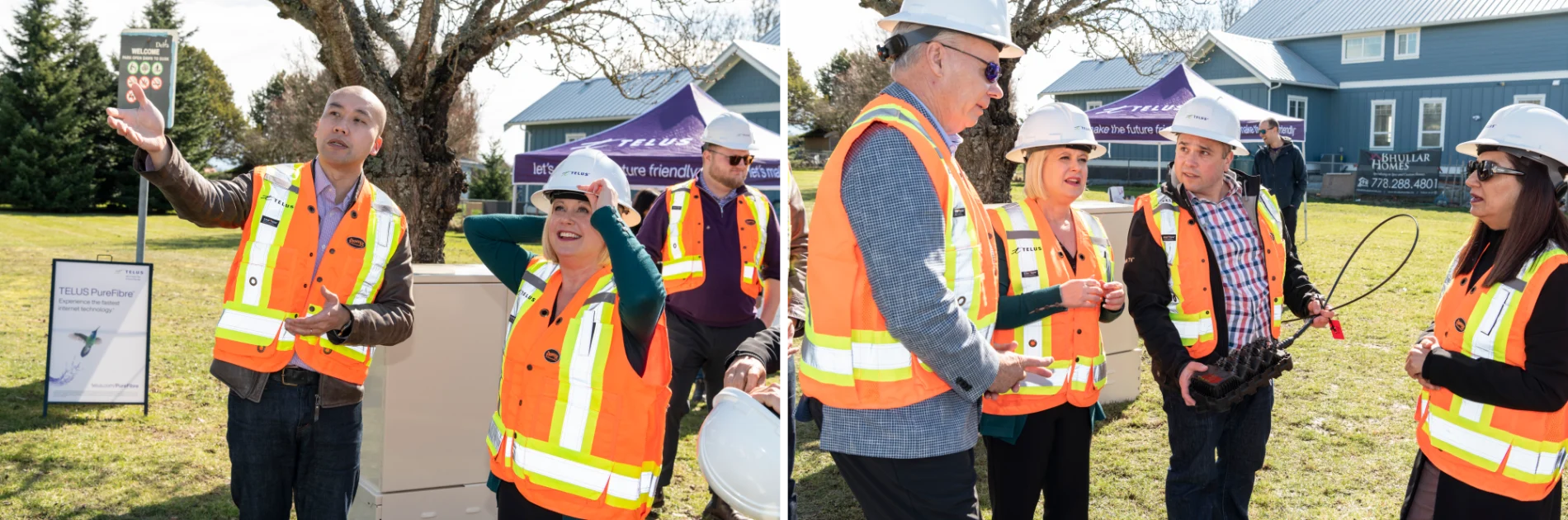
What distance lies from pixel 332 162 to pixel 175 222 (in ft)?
81.8

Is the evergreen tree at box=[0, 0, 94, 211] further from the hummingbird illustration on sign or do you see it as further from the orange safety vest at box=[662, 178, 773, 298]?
the orange safety vest at box=[662, 178, 773, 298]

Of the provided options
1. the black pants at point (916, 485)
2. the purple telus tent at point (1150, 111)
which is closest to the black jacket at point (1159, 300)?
the black pants at point (916, 485)

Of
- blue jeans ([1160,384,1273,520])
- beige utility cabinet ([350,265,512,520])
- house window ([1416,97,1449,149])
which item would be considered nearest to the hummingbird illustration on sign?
beige utility cabinet ([350,265,512,520])

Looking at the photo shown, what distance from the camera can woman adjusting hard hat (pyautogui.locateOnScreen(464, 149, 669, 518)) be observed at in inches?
105

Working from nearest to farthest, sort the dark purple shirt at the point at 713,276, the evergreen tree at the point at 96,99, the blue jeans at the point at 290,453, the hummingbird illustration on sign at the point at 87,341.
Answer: the blue jeans at the point at 290,453 < the dark purple shirt at the point at 713,276 < the hummingbird illustration on sign at the point at 87,341 < the evergreen tree at the point at 96,99

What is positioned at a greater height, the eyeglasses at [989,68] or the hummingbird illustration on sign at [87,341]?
the eyeglasses at [989,68]

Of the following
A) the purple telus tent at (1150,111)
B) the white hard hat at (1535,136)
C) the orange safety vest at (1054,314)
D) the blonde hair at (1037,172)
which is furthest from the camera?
the purple telus tent at (1150,111)

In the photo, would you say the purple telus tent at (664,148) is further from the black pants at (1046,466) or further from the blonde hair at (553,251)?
the black pants at (1046,466)

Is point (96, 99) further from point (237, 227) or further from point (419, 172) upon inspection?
point (237, 227)

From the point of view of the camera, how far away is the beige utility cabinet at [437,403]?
434cm

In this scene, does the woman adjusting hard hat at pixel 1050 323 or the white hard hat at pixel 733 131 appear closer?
the white hard hat at pixel 733 131

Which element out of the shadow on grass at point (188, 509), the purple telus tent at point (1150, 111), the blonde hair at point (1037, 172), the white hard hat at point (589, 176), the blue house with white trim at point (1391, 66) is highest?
the blue house with white trim at point (1391, 66)

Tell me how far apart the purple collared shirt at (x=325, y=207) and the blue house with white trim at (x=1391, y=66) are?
2208 cm

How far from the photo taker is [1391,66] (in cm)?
2656
